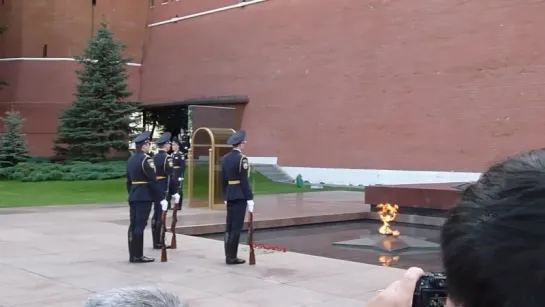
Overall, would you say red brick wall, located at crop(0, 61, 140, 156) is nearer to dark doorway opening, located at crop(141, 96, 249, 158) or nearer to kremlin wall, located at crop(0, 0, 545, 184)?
kremlin wall, located at crop(0, 0, 545, 184)

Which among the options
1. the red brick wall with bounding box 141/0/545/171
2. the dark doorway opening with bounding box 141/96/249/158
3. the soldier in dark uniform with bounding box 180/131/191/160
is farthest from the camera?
the soldier in dark uniform with bounding box 180/131/191/160

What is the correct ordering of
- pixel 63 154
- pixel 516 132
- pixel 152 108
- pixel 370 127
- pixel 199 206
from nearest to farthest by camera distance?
pixel 199 206 < pixel 516 132 < pixel 370 127 < pixel 63 154 < pixel 152 108

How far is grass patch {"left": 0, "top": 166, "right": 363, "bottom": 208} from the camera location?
17011mm

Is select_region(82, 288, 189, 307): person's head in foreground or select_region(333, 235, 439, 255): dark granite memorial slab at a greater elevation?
select_region(82, 288, 189, 307): person's head in foreground

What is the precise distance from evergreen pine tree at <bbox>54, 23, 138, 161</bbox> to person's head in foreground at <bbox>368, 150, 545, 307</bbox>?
2626cm

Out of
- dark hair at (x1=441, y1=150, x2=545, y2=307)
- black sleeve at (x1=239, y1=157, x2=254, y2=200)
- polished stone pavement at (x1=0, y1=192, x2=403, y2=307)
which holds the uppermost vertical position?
dark hair at (x1=441, y1=150, x2=545, y2=307)

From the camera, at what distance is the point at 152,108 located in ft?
105

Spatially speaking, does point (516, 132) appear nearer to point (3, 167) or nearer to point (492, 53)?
point (492, 53)

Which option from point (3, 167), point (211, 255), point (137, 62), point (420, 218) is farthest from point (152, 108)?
point (211, 255)

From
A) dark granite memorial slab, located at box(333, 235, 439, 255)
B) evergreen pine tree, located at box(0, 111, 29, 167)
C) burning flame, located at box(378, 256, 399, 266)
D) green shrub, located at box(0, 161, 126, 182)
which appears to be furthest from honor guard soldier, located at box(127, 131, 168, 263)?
evergreen pine tree, located at box(0, 111, 29, 167)

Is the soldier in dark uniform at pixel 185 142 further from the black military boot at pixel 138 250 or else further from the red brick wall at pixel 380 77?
the black military boot at pixel 138 250

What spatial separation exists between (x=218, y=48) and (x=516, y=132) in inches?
561

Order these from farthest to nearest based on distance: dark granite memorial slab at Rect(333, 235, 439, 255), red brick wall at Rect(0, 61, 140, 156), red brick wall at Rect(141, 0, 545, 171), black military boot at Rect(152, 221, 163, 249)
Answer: red brick wall at Rect(0, 61, 140, 156)
red brick wall at Rect(141, 0, 545, 171)
dark granite memorial slab at Rect(333, 235, 439, 255)
black military boot at Rect(152, 221, 163, 249)

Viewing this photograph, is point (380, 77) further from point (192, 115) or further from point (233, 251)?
point (233, 251)
